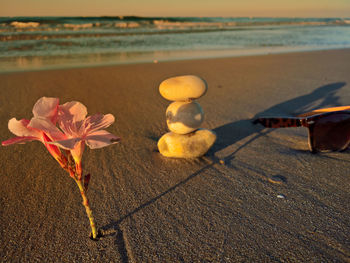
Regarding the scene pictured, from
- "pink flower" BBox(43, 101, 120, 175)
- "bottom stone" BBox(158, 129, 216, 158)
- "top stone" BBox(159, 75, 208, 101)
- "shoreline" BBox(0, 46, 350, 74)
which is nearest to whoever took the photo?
"pink flower" BBox(43, 101, 120, 175)

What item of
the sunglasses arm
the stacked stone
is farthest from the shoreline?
the sunglasses arm

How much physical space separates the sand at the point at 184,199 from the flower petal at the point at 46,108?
0.83m

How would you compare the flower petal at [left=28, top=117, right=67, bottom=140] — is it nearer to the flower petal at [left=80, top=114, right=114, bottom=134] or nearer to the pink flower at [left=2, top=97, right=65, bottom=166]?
the pink flower at [left=2, top=97, right=65, bottom=166]

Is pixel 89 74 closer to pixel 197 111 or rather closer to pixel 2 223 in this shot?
pixel 197 111

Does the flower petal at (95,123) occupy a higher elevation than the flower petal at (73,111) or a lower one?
lower

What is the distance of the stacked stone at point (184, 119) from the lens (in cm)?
244

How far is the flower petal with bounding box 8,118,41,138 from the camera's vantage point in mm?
980

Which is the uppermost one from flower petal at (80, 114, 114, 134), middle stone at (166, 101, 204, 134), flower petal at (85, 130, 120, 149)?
flower petal at (80, 114, 114, 134)

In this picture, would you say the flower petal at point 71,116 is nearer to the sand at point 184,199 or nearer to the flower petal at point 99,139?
the flower petal at point 99,139

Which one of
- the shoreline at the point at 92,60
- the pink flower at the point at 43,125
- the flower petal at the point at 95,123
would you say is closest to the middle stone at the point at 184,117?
the flower petal at the point at 95,123

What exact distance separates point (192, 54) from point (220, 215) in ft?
30.5

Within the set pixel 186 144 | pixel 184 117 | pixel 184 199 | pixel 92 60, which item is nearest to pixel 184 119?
pixel 184 117

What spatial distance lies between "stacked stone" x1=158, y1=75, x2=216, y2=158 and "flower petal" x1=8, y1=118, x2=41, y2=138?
1.54 meters

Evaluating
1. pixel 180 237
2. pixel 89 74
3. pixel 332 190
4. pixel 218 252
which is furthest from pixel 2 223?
pixel 89 74
